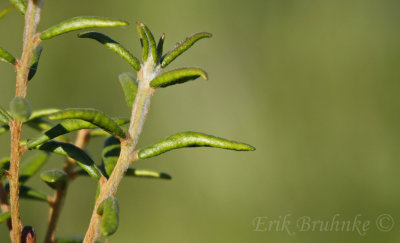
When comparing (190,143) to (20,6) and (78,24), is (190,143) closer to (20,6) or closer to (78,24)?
(78,24)

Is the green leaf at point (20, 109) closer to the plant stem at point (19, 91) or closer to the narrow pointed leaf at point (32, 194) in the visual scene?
the plant stem at point (19, 91)

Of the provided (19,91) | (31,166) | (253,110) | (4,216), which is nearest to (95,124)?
(19,91)

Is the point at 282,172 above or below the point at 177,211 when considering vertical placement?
above

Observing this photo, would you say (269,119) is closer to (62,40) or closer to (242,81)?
(242,81)

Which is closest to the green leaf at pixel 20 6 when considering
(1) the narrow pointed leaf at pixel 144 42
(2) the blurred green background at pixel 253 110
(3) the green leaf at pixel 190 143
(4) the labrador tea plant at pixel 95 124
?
(4) the labrador tea plant at pixel 95 124

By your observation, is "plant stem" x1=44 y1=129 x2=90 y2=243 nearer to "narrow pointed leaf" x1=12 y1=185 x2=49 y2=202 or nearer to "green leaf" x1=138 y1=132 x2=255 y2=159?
"narrow pointed leaf" x1=12 y1=185 x2=49 y2=202

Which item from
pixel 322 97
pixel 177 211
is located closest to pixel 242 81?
pixel 322 97
